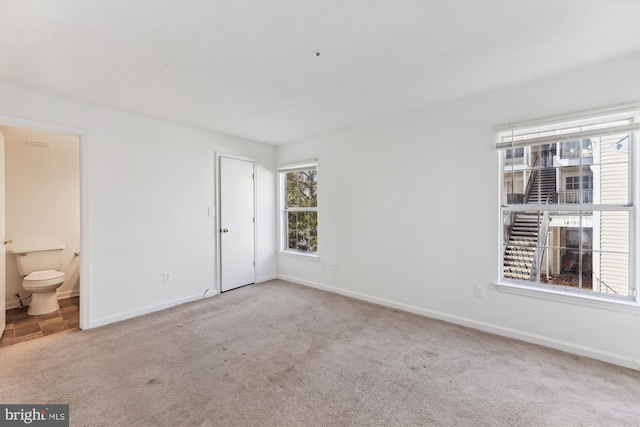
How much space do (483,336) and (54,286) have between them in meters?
4.79

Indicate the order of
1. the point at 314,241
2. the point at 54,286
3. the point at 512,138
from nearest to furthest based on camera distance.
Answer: the point at 512,138 < the point at 54,286 < the point at 314,241

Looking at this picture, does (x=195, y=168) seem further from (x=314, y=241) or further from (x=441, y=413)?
(x=441, y=413)

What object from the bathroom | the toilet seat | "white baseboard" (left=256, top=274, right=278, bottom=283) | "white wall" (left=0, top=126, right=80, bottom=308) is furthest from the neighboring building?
"white wall" (left=0, top=126, right=80, bottom=308)

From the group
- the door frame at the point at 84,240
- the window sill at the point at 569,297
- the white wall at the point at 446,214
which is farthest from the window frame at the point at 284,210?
the window sill at the point at 569,297

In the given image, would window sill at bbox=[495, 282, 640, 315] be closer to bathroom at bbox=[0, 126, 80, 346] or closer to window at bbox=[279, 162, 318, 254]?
window at bbox=[279, 162, 318, 254]

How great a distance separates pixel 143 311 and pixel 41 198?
7.36 feet

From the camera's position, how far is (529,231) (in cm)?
264

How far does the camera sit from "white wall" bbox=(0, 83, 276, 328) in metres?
2.83

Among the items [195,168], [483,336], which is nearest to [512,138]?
[483,336]

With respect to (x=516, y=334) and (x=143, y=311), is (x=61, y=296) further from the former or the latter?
(x=516, y=334)

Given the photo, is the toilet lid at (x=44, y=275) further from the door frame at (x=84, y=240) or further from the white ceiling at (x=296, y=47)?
the white ceiling at (x=296, y=47)

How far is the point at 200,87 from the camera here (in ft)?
8.30

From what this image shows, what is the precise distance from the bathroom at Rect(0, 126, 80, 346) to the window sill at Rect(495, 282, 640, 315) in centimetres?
466

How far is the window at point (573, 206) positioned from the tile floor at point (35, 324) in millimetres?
4619
